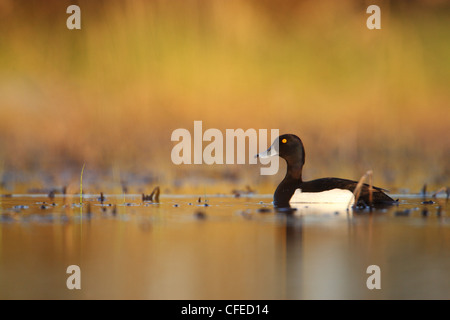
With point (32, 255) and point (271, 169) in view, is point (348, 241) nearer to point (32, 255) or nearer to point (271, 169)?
point (32, 255)

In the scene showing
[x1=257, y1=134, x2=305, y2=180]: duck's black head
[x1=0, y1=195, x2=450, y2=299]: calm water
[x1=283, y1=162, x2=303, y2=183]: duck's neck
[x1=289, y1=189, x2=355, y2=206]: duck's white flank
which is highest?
[x1=257, y1=134, x2=305, y2=180]: duck's black head

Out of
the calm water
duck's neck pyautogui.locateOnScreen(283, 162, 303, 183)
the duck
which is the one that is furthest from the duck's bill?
the calm water

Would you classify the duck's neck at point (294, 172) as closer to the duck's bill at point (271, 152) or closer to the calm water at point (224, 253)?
the duck's bill at point (271, 152)

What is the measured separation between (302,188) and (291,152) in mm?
754

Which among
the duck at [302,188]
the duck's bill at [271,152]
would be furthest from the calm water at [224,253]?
the duck's bill at [271,152]

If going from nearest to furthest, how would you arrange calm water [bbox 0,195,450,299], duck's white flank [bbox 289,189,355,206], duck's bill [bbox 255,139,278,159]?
calm water [bbox 0,195,450,299] < duck's white flank [bbox 289,189,355,206] < duck's bill [bbox 255,139,278,159]

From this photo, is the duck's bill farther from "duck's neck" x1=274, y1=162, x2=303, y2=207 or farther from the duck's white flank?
the duck's white flank

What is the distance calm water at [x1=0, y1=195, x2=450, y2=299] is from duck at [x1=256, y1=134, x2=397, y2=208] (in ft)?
1.99

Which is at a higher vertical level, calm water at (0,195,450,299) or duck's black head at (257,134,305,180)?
duck's black head at (257,134,305,180)

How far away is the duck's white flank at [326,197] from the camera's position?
9680mm

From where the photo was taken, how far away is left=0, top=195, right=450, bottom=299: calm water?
455 cm

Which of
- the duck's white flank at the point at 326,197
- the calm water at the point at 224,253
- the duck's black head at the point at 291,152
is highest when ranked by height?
the duck's black head at the point at 291,152

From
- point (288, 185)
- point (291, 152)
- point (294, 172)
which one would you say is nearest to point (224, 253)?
point (288, 185)

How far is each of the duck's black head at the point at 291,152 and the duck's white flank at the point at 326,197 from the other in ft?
1.44
